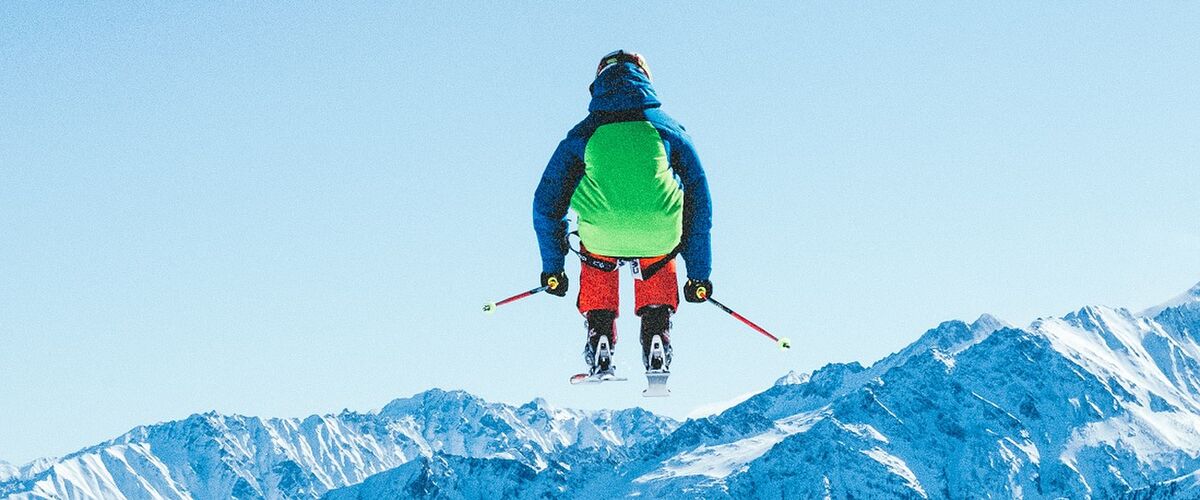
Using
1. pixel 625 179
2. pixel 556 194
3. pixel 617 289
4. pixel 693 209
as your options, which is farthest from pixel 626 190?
pixel 617 289

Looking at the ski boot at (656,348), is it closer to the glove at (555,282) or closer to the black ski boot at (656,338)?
the black ski boot at (656,338)

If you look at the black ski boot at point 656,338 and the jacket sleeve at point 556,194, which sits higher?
the jacket sleeve at point 556,194

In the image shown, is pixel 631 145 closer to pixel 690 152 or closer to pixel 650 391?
pixel 690 152

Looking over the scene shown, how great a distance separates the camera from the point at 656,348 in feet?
48.9

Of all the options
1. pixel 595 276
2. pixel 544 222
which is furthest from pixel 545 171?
pixel 595 276

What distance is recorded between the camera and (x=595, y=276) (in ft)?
49.7

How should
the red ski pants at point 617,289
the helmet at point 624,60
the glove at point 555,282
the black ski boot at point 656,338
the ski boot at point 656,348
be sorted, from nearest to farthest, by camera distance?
the helmet at point 624,60, the glove at point 555,282, the ski boot at point 656,348, the black ski boot at point 656,338, the red ski pants at point 617,289

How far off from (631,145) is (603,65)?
2.36 ft

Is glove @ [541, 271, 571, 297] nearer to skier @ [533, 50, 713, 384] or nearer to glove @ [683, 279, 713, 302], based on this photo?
skier @ [533, 50, 713, 384]

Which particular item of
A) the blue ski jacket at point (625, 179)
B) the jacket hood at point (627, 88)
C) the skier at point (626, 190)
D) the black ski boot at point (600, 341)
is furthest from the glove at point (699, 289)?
the jacket hood at point (627, 88)

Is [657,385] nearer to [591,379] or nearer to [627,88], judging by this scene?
[591,379]

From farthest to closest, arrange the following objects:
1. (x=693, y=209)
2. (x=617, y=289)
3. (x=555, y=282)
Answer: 1. (x=617, y=289)
2. (x=555, y=282)
3. (x=693, y=209)

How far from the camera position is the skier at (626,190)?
13711 millimetres

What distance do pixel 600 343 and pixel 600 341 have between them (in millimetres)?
23
